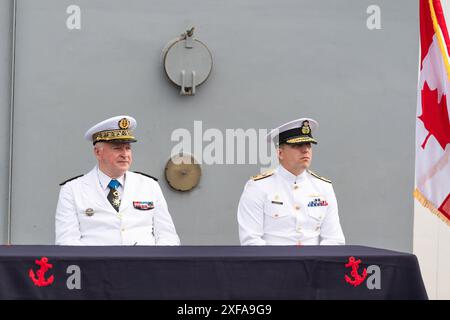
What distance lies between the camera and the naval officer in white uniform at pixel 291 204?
4910 millimetres

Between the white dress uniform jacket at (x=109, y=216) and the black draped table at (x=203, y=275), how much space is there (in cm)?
83

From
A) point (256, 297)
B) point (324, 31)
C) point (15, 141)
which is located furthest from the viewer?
point (324, 31)

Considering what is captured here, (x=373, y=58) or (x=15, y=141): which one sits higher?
(x=373, y=58)

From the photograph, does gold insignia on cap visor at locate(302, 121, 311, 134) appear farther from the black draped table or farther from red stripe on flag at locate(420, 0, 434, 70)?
the black draped table

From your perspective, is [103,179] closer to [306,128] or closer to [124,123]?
[124,123]

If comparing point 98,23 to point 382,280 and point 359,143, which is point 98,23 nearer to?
point 359,143

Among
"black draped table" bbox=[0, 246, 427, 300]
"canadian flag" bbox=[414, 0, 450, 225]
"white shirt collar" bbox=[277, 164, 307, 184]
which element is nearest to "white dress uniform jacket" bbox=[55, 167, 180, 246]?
"white shirt collar" bbox=[277, 164, 307, 184]

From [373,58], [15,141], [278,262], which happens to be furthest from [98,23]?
[278,262]

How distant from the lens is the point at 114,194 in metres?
4.74

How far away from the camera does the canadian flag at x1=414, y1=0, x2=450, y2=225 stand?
439 cm

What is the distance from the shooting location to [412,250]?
5.87 metres

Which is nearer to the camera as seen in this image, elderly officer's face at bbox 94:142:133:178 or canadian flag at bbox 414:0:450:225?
canadian flag at bbox 414:0:450:225

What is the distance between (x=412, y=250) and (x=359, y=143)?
0.78 m

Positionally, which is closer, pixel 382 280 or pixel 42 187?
pixel 382 280
